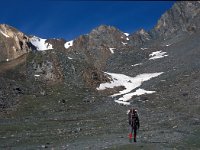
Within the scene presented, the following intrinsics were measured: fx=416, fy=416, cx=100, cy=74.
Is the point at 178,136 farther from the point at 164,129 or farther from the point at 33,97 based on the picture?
the point at 33,97

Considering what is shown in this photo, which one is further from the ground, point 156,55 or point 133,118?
point 156,55

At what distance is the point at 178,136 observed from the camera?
131 feet

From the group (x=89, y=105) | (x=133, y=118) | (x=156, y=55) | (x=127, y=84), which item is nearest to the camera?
(x=133, y=118)

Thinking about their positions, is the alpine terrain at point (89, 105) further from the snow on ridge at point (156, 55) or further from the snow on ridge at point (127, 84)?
the snow on ridge at point (156, 55)

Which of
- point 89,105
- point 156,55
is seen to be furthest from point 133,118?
point 156,55

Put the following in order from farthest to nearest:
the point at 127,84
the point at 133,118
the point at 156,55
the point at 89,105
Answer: the point at 156,55, the point at 127,84, the point at 89,105, the point at 133,118

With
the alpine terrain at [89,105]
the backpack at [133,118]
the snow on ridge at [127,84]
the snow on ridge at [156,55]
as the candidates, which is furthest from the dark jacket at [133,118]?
the snow on ridge at [156,55]

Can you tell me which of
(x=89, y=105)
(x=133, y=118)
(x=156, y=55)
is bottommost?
(x=133, y=118)

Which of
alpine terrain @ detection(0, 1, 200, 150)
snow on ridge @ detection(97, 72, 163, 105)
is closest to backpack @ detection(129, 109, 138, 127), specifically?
alpine terrain @ detection(0, 1, 200, 150)

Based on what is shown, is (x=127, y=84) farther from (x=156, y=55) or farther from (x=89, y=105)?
(x=156, y=55)

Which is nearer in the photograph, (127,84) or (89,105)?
(89,105)

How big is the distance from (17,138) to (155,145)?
14.9 metres

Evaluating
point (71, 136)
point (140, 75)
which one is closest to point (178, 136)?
point (71, 136)

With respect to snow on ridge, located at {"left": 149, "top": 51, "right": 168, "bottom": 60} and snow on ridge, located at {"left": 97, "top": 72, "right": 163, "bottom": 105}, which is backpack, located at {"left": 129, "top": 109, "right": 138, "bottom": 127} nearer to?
snow on ridge, located at {"left": 97, "top": 72, "right": 163, "bottom": 105}
